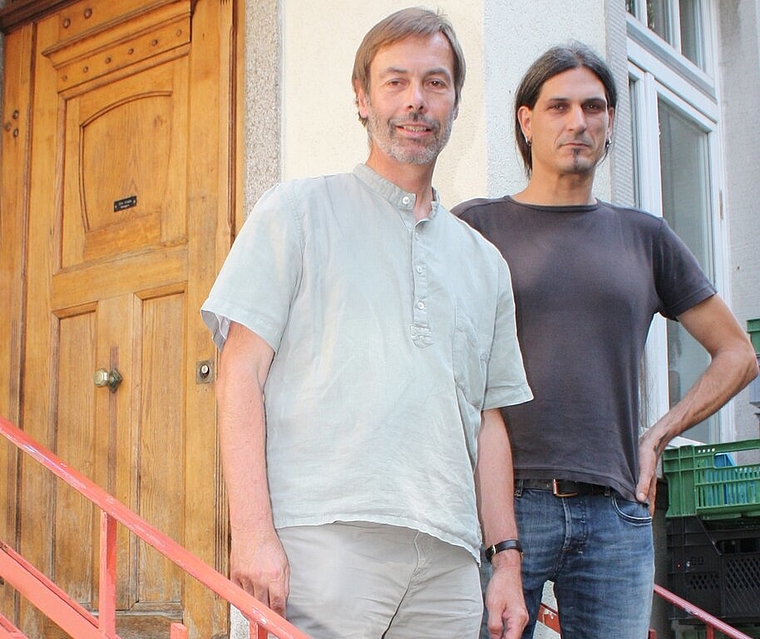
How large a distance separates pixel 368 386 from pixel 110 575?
0.98 m

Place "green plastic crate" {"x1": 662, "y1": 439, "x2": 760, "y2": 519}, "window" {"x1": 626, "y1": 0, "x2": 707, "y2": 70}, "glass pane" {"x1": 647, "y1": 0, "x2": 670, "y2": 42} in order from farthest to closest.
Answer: "glass pane" {"x1": 647, "y1": 0, "x2": 670, "y2": 42} → "window" {"x1": 626, "y1": 0, "x2": 707, "y2": 70} → "green plastic crate" {"x1": 662, "y1": 439, "x2": 760, "y2": 519}

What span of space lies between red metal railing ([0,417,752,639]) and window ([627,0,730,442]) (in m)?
2.12

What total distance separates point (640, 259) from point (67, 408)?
269 centimetres

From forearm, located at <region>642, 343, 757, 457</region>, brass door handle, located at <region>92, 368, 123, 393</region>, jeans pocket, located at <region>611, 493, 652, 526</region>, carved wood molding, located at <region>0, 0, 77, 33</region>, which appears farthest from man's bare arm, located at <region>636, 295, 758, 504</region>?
carved wood molding, located at <region>0, 0, 77, 33</region>

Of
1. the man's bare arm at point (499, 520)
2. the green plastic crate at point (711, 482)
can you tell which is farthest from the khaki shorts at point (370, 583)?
the green plastic crate at point (711, 482)

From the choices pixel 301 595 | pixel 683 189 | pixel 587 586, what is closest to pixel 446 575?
pixel 301 595

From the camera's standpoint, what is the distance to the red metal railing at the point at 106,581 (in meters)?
2.20

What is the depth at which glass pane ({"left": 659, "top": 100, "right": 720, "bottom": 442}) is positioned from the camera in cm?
553

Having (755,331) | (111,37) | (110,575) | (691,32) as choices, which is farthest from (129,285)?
(691,32)

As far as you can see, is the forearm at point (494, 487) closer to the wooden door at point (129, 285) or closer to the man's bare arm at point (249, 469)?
the man's bare arm at point (249, 469)

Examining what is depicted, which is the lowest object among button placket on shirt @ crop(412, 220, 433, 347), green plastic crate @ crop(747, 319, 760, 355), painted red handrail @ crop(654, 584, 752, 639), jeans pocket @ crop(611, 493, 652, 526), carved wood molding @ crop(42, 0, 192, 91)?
painted red handrail @ crop(654, 584, 752, 639)

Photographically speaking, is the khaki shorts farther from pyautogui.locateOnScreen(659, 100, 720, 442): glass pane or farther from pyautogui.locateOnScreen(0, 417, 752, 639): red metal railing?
pyautogui.locateOnScreen(659, 100, 720, 442): glass pane

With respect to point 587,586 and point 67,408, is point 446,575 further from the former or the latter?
point 67,408

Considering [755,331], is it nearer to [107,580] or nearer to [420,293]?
[420,293]
